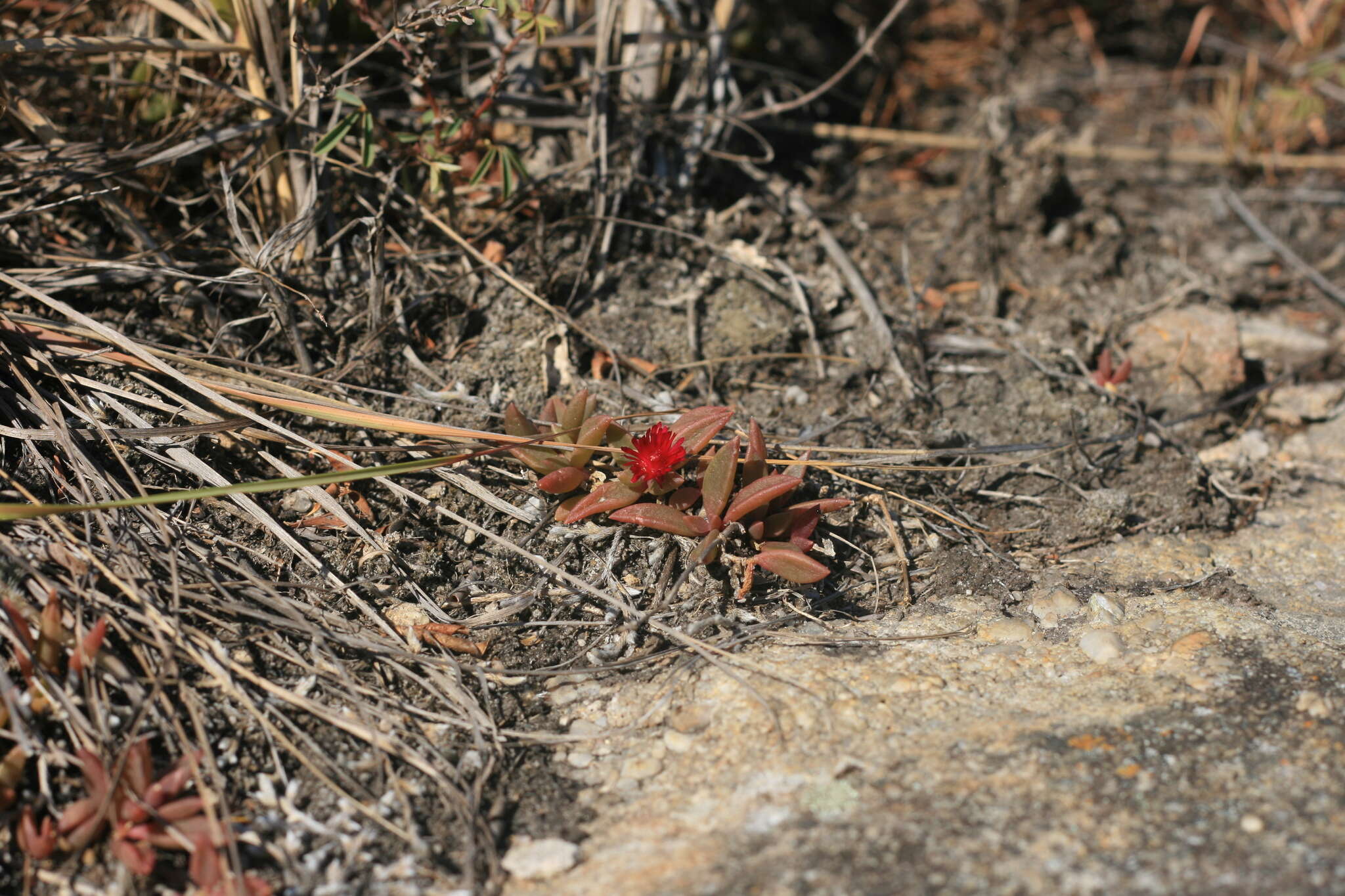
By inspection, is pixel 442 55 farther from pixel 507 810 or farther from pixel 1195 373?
pixel 1195 373

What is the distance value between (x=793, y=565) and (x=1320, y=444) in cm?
198

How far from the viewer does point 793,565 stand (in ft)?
7.23

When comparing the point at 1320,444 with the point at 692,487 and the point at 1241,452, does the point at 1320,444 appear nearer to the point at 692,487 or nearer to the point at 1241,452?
the point at 1241,452

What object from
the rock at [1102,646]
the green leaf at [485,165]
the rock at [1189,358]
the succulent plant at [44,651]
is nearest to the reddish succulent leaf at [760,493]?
the rock at [1102,646]

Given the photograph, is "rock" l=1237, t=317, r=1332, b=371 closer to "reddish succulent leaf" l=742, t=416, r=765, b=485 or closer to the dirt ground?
the dirt ground

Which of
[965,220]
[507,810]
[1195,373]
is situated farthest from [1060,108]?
[507,810]

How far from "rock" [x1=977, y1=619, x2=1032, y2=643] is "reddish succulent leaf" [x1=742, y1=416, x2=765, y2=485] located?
63 cm

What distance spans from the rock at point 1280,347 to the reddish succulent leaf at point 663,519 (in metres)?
2.21

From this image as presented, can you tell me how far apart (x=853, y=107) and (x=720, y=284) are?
154 centimetres

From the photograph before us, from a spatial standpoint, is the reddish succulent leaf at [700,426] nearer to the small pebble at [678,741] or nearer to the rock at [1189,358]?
the small pebble at [678,741]

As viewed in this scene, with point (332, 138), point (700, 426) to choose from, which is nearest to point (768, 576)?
Answer: point (700, 426)

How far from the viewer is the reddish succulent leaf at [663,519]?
2236mm

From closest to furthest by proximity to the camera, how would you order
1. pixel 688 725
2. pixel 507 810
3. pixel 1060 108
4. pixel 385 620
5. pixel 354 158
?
pixel 507 810 → pixel 688 725 → pixel 385 620 → pixel 354 158 → pixel 1060 108

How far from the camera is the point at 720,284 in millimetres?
3062
